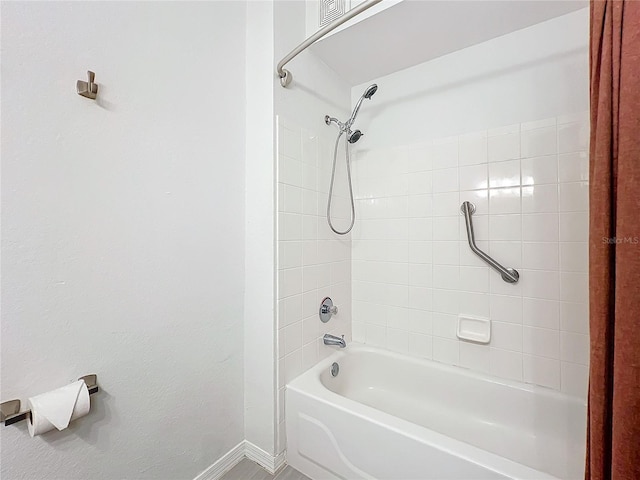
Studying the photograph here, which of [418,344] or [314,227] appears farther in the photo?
[418,344]

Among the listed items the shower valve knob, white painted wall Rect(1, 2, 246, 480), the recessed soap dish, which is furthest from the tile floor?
the recessed soap dish

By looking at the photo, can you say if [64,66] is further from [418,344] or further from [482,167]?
[418,344]

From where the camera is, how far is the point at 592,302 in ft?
2.33

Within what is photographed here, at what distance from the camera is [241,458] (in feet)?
4.89

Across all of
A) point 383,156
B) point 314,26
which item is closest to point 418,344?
point 383,156

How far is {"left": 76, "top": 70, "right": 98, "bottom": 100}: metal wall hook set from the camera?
923mm

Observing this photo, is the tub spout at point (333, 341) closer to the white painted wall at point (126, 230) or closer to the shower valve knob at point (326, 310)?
the shower valve knob at point (326, 310)

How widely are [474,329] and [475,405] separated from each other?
392 millimetres

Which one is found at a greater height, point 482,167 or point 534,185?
point 482,167

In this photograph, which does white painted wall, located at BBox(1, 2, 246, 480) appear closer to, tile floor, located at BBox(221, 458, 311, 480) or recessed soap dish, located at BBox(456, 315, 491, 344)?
tile floor, located at BBox(221, 458, 311, 480)

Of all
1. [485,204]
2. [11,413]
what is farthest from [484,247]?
[11,413]

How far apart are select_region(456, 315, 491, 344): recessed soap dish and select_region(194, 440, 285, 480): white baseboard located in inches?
44.6

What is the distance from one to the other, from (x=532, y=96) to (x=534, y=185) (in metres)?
0.45

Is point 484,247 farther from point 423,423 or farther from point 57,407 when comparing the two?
point 57,407
